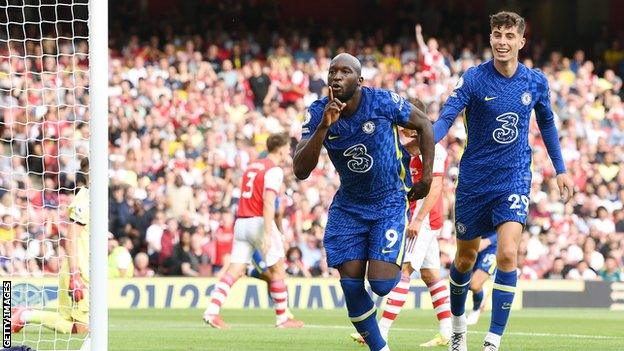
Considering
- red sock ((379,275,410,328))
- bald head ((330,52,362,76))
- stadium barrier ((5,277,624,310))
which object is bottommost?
stadium barrier ((5,277,624,310))

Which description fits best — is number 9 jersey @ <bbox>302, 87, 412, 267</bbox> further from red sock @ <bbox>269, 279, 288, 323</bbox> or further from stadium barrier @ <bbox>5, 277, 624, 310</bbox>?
stadium barrier @ <bbox>5, 277, 624, 310</bbox>

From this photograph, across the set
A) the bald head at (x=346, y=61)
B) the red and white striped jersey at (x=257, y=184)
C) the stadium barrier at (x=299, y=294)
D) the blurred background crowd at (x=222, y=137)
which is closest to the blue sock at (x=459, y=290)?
the bald head at (x=346, y=61)

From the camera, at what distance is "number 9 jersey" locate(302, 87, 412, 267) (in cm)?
865

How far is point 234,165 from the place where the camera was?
74.2ft

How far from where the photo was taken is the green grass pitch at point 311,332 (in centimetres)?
1187

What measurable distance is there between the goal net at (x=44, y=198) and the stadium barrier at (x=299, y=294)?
848 millimetres

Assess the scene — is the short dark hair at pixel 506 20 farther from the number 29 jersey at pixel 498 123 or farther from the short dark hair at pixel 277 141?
the short dark hair at pixel 277 141

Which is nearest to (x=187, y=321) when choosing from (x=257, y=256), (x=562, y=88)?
(x=257, y=256)

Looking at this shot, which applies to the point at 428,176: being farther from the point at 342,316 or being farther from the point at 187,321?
the point at 342,316

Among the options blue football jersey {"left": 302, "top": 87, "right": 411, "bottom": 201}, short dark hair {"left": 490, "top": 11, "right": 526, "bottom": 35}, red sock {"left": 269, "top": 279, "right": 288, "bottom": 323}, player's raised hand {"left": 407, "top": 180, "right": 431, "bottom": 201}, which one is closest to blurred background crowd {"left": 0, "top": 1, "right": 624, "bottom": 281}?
red sock {"left": 269, "top": 279, "right": 288, "bottom": 323}

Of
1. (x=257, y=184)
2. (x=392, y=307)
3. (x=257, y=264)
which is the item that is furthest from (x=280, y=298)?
(x=392, y=307)

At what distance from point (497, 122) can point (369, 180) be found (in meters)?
1.44

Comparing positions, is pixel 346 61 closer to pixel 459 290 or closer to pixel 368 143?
pixel 368 143

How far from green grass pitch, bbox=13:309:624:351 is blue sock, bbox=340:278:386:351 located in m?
2.67
